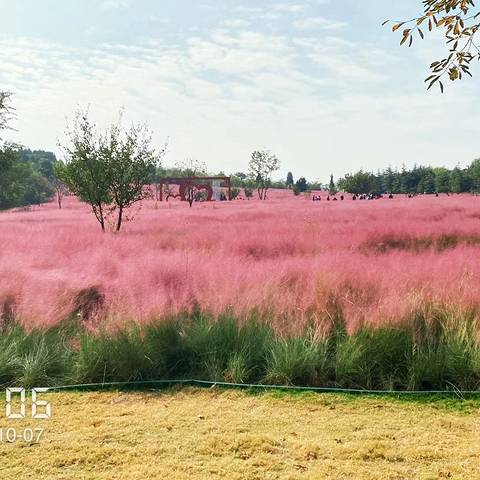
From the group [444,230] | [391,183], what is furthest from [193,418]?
[391,183]

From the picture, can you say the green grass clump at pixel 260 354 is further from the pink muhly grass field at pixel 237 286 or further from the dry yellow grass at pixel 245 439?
the dry yellow grass at pixel 245 439

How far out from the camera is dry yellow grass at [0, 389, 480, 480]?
2656mm

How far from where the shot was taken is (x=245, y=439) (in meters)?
2.99

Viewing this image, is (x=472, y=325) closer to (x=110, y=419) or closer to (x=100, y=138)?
(x=110, y=419)

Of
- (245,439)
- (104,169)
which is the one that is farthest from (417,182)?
(245,439)

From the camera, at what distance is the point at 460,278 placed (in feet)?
18.4

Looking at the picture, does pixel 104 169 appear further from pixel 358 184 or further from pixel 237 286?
pixel 358 184

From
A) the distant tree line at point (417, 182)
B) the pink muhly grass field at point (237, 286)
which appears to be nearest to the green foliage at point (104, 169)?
the pink muhly grass field at point (237, 286)

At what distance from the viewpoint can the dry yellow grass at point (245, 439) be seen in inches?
105
